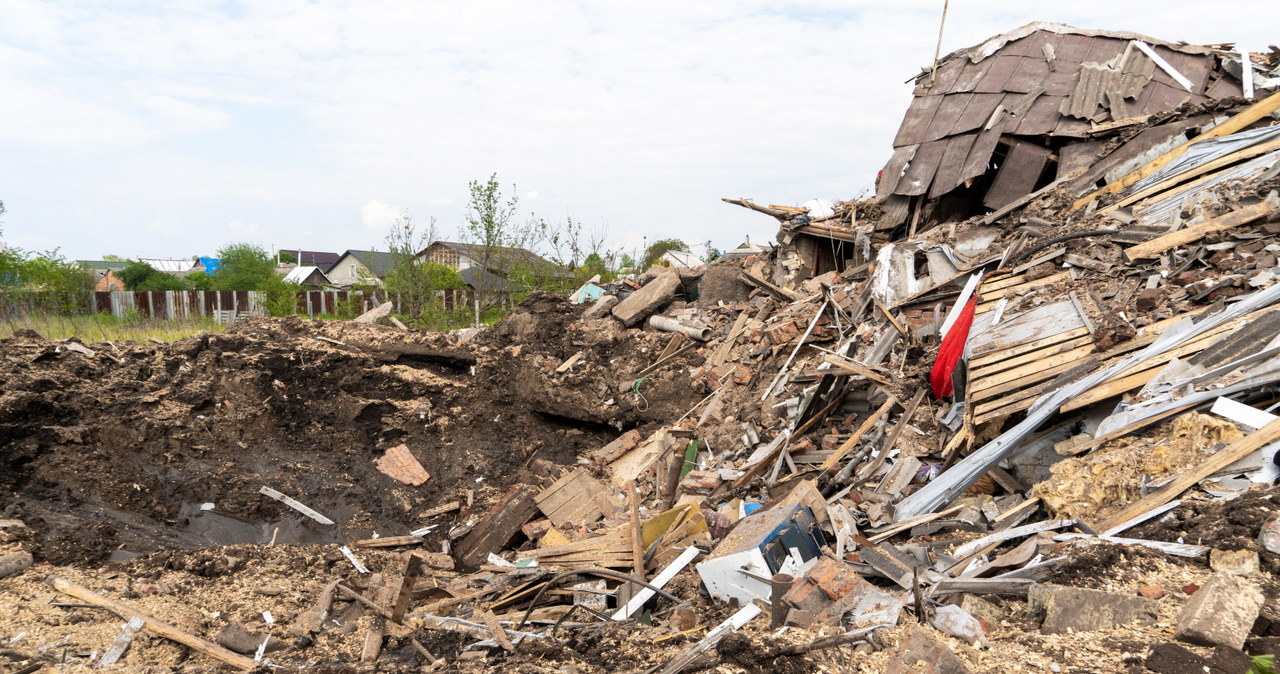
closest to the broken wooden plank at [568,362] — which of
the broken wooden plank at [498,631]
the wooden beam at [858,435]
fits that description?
the wooden beam at [858,435]

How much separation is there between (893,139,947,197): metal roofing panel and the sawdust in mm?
7357

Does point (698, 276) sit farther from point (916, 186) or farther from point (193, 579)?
point (193, 579)

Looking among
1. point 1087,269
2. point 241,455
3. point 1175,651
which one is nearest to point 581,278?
point 241,455

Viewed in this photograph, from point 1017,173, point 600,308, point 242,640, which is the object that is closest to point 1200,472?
point 242,640

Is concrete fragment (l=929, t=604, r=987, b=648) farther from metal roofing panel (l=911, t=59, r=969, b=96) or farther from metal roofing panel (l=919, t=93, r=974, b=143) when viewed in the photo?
metal roofing panel (l=911, t=59, r=969, b=96)

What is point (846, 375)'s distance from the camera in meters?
7.59

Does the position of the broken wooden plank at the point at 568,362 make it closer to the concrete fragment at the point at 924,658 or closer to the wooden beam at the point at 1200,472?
the wooden beam at the point at 1200,472

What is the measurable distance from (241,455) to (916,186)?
416 inches

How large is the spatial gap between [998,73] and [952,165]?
70.0 inches

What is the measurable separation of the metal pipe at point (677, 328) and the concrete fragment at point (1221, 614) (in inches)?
338

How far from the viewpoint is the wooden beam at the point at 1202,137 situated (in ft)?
→ 26.3

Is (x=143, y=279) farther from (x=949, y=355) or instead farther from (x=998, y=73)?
(x=949, y=355)

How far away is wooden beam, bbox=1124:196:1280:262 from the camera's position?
20.4 ft

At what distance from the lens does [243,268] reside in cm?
3900
